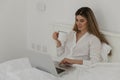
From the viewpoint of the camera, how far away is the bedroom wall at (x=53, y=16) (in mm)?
1902

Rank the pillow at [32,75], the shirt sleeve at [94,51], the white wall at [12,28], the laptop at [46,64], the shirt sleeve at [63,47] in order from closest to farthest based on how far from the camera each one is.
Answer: the pillow at [32,75] < the laptop at [46,64] < the shirt sleeve at [94,51] < the shirt sleeve at [63,47] < the white wall at [12,28]

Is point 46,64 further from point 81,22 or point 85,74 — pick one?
point 81,22

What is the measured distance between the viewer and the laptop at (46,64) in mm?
1572

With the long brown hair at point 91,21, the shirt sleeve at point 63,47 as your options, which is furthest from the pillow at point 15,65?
the long brown hair at point 91,21

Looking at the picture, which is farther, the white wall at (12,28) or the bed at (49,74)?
the white wall at (12,28)

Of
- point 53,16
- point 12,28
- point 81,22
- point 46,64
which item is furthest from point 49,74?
point 12,28

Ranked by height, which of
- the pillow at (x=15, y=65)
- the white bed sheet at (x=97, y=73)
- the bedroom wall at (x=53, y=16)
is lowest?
the white bed sheet at (x=97, y=73)

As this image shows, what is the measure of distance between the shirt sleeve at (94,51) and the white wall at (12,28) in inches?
39.4

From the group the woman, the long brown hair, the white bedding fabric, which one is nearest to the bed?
the white bedding fabric

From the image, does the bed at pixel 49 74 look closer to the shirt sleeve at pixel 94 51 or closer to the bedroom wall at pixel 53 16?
the shirt sleeve at pixel 94 51

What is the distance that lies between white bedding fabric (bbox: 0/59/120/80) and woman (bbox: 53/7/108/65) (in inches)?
5.9

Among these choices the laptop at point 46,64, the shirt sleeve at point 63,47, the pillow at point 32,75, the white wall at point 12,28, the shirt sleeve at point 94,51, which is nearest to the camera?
the pillow at point 32,75

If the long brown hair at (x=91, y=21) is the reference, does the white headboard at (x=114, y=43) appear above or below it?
below

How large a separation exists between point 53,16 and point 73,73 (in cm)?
84
